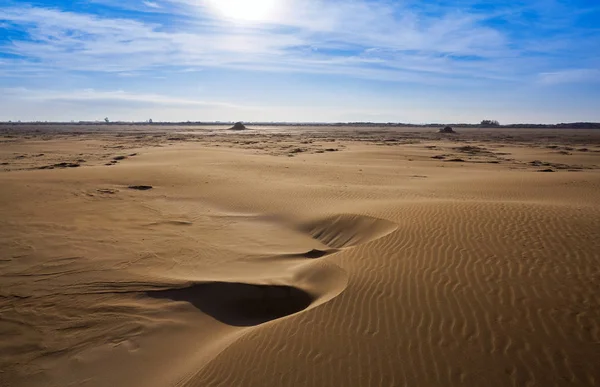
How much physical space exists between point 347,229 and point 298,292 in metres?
3.71

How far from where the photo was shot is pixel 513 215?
9164 mm

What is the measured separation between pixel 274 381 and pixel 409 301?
2401 millimetres

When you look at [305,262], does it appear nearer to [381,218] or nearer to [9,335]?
[381,218]

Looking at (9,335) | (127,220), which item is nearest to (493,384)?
(9,335)

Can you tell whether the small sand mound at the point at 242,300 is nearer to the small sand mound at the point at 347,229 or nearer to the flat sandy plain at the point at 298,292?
the flat sandy plain at the point at 298,292

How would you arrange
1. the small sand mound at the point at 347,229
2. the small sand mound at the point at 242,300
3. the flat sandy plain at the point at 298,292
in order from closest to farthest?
the flat sandy plain at the point at 298,292, the small sand mound at the point at 242,300, the small sand mound at the point at 347,229

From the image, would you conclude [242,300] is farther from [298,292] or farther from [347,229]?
[347,229]

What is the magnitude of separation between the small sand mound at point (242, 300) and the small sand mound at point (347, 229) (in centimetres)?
280

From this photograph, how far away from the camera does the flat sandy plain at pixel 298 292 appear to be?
14.1 feet

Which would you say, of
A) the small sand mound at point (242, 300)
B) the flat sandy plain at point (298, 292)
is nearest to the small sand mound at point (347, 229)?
the flat sandy plain at point (298, 292)

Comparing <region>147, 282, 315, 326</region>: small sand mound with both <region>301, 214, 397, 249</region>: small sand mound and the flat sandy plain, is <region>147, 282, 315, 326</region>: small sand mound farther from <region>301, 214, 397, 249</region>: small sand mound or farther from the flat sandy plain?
<region>301, 214, 397, 249</region>: small sand mound

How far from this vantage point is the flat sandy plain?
14.1 ft

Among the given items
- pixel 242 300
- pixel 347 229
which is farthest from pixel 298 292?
pixel 347 229

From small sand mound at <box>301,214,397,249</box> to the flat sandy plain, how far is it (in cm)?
7
